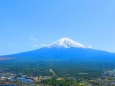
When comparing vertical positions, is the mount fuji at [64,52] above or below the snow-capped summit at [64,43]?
below

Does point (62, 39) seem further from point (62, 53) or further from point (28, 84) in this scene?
point (28, 84)

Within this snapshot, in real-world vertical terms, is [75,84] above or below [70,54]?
below

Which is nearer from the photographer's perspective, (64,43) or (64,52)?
(64,52)

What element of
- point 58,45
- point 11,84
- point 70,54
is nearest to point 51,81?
point 11,84

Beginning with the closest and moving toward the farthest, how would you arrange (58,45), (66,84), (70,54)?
(66,84), (70,54), (58,45)

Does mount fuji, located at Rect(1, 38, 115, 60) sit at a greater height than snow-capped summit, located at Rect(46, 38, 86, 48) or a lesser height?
lesser

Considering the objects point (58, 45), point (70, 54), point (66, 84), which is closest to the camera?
point (66, 84)

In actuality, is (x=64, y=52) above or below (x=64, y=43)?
below

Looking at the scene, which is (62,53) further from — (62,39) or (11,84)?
(11,84)

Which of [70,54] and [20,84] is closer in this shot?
[20,84]

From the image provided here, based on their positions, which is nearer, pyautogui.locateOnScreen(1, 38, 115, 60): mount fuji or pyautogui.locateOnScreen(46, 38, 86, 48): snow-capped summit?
pyautogui.locateOnScreen(1, 38, 115, 60): mount fuji

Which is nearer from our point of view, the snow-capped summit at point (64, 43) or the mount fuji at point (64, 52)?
the mount fuji at point (64, 52)
